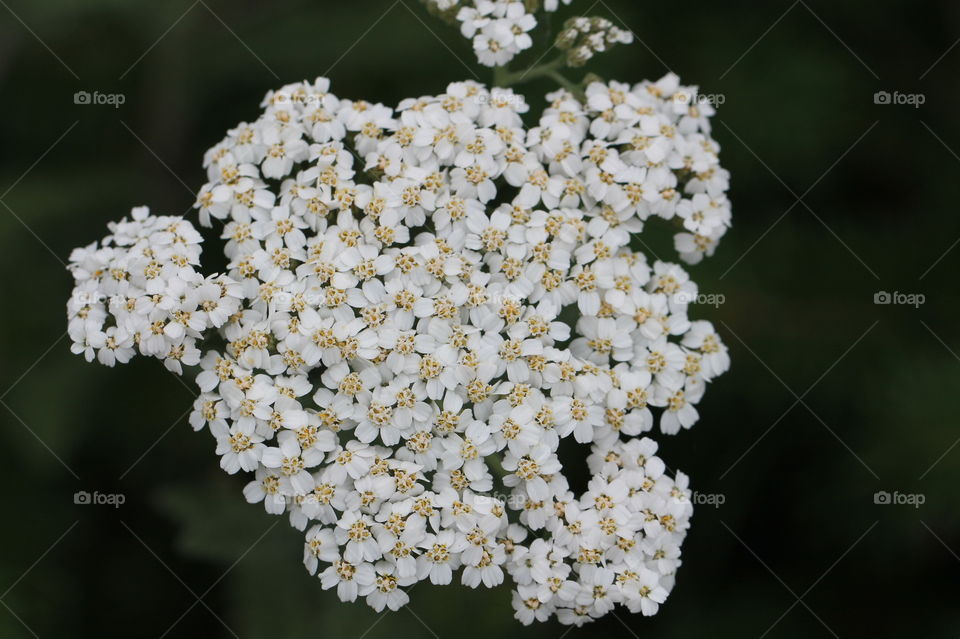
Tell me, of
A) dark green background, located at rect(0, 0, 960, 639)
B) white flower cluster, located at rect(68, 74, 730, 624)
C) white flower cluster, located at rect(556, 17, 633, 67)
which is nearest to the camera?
white flower cluster, located at rect(68, 74, 730, 624)

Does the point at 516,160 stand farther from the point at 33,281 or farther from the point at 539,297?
the point at 33,281

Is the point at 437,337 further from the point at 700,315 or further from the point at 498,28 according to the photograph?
the point at 700,315

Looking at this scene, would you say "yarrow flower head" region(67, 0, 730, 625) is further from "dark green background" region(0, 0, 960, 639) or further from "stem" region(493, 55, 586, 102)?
"dark green background" region(0, 0, 960, 639)

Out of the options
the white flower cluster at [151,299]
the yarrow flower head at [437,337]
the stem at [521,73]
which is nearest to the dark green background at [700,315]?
the stem at [521,73]

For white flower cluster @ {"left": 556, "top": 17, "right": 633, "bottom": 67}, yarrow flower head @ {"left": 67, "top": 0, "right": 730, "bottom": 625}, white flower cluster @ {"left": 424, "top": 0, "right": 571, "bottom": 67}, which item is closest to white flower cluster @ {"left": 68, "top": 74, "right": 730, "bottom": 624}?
yarrow flower head @ {"left": 67, "top": 0, "right": 730, "bottom": 625}

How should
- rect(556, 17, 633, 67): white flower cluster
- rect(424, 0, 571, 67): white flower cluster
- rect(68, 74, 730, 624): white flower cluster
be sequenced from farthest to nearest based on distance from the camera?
rect(556, 17, 633, 67): white flower cluster
rect(424, 0, 571, 67): white flower cluster
rect(68, 74, 730, 624): white flower cluster

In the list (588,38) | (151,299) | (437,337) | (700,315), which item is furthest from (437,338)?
(700,315)

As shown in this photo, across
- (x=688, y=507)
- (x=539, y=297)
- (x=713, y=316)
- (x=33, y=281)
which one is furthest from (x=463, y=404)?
(x=33, y=281)
